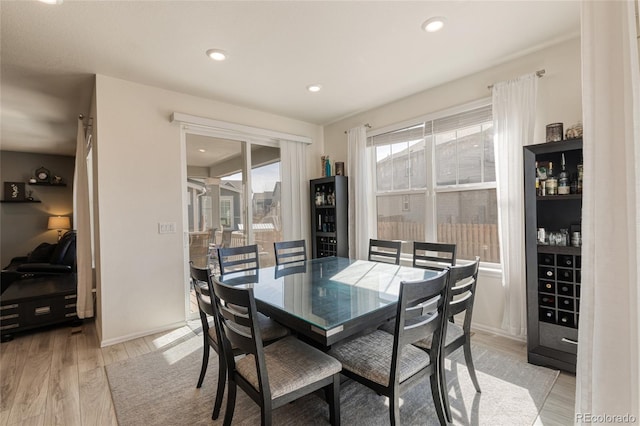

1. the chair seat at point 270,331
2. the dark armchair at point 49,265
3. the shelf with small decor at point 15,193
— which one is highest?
the shelf with small decor at point 15,193

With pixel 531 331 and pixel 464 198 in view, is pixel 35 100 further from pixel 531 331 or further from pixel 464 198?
pixel 531 331

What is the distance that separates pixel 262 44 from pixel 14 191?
6.19m

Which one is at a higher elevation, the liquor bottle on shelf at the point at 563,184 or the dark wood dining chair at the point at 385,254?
the liquor bottle on shelf at the point at 563,184

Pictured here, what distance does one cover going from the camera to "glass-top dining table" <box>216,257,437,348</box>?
1.46m

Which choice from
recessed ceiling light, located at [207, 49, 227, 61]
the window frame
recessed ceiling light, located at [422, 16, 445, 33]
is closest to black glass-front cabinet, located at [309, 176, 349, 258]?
the window frame

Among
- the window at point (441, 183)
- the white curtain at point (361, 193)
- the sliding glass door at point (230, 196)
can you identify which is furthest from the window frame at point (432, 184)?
the sliding glass door at point (230, 196)

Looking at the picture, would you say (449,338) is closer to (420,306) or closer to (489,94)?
(420,306)

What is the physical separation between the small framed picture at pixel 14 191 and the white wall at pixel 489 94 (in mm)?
6528

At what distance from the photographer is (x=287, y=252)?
3.40m

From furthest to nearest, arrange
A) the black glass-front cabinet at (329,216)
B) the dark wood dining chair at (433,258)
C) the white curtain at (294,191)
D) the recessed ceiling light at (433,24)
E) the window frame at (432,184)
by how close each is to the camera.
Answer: the white curtain at (294,191) < the black glass-front cabinet at (329,216) < the window frame at (432,184) < the dark wood dining chair at (433,258) < the recessed ceiling light at (433,24)

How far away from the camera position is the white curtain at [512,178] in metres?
2.62

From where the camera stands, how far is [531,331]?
2.35 m

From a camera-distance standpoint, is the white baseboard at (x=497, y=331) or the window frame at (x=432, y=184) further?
the window frame at (x=432, y=184)

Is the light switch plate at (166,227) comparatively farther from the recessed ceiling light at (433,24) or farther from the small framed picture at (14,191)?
the small framed picture at (14,191)
